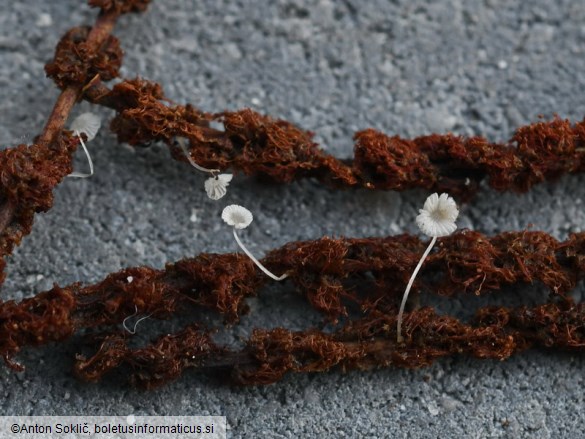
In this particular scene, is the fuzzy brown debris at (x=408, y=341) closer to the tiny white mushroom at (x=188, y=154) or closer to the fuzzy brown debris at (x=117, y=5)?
the tiny white mushroom at (x=188, y=154)

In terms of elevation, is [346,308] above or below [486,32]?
below

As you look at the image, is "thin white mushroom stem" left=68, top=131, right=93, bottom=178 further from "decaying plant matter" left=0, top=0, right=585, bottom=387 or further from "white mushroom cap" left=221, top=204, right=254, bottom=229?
"white mushroom cap" left=221, top=204, right=254, bottom=229

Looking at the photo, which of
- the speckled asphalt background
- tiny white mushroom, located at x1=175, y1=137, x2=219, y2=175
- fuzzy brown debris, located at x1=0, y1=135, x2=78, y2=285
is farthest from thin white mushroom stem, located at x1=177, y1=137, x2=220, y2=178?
fuzzy brown debris, located at x1=0, y1=135, x2=78, y2=285

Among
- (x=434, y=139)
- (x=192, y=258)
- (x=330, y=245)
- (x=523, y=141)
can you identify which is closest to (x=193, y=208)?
(x=192, y=258)

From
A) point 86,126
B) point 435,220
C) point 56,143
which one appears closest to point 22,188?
point 56,143

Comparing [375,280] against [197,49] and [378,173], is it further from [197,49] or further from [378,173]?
[197,49]

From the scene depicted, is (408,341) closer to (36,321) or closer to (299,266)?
(299,266)
